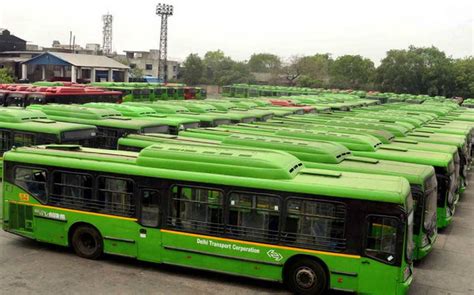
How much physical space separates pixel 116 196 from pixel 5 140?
9303 millimetres

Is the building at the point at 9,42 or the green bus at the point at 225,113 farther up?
Answer: the building at the point at 9,42

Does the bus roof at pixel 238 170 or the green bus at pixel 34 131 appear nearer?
the bus roof at pixel 238 170

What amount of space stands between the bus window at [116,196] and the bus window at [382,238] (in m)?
4.78

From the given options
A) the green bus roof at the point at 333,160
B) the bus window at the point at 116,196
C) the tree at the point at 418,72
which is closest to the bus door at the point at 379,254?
the green bus roof at the point at 333,160

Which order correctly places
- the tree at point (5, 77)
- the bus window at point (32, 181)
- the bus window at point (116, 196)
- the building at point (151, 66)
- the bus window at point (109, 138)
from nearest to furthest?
the bus window at point (116, 196) → the bus window at point (32, 181) → the bus window at point (109, 138) → the tree at point (5, 77) → the building at point (151, 66)

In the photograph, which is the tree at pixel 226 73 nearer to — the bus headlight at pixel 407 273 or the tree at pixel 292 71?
the tree at pixel 292 71

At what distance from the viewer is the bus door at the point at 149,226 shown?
11484 mm

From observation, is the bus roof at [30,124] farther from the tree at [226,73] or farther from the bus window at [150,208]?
the tree at [226,73]

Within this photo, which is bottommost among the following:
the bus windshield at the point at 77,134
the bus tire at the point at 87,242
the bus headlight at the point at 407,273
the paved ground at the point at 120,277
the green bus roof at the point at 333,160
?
the paved ground at the point at 120,277

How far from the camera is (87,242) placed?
12.3 meters

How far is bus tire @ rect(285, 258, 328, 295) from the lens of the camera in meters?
10.4

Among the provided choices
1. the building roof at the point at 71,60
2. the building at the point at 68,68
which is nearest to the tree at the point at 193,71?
the building at the point at 68,68

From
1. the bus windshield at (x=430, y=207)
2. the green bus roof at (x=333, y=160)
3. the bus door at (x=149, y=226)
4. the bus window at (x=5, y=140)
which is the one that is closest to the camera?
the bus door at (x=149, y=226)

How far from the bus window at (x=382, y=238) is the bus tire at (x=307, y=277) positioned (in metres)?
0.99
